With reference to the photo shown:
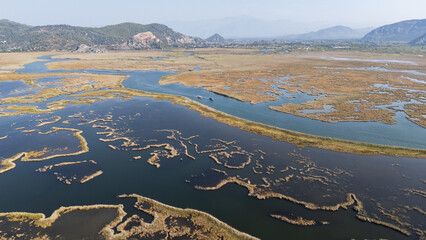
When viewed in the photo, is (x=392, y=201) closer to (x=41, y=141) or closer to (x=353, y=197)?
(x=353, y=197)

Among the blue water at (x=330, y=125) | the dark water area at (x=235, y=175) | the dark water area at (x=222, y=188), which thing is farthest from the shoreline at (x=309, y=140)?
the blue water at (x=330, y=125)

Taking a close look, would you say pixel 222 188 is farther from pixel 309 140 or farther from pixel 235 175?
pixel 309 140

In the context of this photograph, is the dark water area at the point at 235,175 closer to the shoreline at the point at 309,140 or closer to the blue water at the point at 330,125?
the blue water at the point at 330,125

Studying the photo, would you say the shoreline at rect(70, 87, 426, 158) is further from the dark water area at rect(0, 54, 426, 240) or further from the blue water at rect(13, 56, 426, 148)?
the blue water at rect(13, 56, 426, 148)

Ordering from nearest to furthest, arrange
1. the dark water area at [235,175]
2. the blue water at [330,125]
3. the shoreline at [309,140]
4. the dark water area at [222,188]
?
the dark water area at [222,188]
the dark water area at [235,175]
the shoreline at [309,140]
the blue water at [330,125]

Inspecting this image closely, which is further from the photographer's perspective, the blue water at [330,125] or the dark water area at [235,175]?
the blue water at [330,125]

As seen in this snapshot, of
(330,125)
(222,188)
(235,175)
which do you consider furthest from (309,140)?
(222,188)

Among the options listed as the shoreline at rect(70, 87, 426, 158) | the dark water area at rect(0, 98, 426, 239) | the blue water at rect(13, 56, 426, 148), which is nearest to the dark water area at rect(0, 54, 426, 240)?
the dark water area at rect(0, 98, 426, 239)

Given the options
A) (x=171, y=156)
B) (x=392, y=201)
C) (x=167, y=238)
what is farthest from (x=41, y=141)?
(x=392, y=201)

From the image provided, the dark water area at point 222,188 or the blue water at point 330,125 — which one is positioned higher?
the blue water at point 330,125
